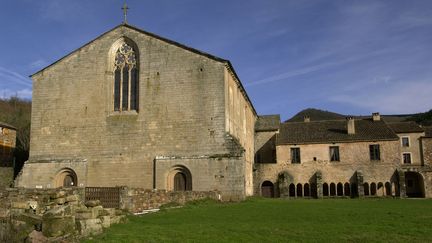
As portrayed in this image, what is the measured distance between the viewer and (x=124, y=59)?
32.0 m

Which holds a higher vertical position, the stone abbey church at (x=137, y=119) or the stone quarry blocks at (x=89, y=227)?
the stone abbey church at (x=137, y=119)

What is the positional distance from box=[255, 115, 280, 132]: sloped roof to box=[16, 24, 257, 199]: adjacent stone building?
15.2 m

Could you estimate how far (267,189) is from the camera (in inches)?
1719

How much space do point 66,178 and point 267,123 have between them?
83.0 ft

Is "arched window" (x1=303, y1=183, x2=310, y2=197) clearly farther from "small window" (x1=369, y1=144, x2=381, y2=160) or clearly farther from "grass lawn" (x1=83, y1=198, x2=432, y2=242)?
"grass lawn" (x1=83, y1=198, x2=432, y2=242)

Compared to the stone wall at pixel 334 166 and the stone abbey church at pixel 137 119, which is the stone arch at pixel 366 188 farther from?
the stone abbey church at pixel 137 119

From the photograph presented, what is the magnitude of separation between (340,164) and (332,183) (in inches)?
83.8

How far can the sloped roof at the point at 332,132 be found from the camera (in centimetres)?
4325

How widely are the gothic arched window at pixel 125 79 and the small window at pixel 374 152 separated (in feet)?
82.1

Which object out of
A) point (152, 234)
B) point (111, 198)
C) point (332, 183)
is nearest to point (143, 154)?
point (111, 198)

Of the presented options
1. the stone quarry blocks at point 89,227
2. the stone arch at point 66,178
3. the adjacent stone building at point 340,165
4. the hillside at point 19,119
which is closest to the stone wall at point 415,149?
the adjacent stone building at point 340,165

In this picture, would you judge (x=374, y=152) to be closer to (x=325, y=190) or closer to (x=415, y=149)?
(x=325, y=190)

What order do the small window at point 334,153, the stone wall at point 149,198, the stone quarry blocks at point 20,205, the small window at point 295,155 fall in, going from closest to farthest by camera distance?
the stone quarry blocks at point 20,205 → the stone wall at point 149,198 → the small window at point 334,153 → the small window at point 295,155

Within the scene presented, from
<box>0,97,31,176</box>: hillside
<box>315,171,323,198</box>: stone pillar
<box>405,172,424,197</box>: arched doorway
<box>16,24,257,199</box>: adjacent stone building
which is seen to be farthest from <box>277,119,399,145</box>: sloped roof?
<box>0,97,31,176</box>: hillside
